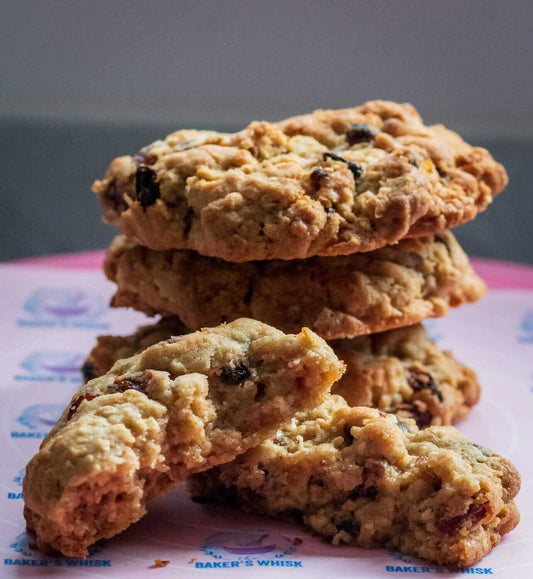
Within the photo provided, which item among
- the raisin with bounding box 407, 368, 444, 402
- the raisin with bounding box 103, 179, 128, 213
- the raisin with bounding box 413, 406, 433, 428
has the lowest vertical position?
the raisin with bounding box 413, 406, 433, 428

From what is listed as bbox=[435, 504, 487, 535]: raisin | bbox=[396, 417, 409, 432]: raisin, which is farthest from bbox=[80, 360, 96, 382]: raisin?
bbox=[435, 504, 487, 535]: raisin

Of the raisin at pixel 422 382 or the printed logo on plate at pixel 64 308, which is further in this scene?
the printed logo on plate at pixel 64 308

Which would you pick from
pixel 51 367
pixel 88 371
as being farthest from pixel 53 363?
pixel 88 371

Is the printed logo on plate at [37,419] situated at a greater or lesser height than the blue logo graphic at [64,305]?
greater

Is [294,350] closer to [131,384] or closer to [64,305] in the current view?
[131,384]

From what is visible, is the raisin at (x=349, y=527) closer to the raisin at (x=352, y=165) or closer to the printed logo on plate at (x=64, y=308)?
the raisin at (x=352, y=165)

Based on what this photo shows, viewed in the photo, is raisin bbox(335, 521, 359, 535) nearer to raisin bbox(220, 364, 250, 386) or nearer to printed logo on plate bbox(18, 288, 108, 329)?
raisin bbox(220, 364, 250, 386)

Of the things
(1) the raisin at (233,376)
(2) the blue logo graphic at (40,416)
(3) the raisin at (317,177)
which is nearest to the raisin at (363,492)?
(1) the raisin at (233,376)
